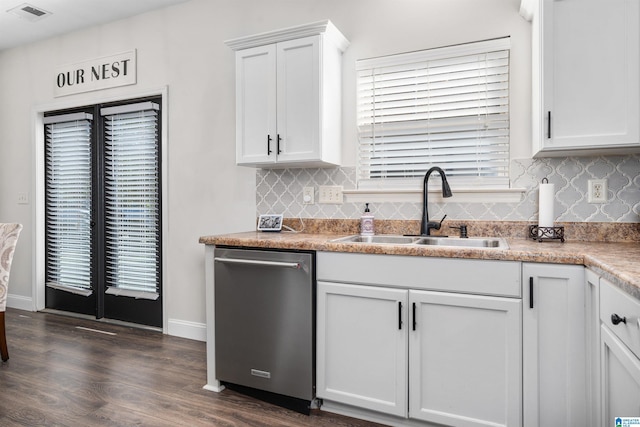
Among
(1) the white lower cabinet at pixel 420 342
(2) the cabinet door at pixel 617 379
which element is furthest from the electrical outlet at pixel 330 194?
(2) the cabinet door at pixel 617 379

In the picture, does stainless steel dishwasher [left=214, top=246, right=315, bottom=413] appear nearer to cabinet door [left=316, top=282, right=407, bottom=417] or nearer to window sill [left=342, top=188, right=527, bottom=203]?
cabinet door [left=316, top=282, right=407, bottom=417]

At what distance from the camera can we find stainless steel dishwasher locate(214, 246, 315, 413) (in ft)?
6.70

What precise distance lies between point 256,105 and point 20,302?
11.3 ft

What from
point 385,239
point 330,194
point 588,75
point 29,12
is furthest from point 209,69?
point 588,75

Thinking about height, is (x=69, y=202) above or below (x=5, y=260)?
above

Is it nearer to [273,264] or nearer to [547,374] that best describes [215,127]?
[273,264]

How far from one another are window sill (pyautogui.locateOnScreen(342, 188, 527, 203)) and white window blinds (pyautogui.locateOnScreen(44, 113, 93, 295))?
260cm

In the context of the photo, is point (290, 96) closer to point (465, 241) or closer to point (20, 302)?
point (465, 241)

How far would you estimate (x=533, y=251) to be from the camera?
1667 mm

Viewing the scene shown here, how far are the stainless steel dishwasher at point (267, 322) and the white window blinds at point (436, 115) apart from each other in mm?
897

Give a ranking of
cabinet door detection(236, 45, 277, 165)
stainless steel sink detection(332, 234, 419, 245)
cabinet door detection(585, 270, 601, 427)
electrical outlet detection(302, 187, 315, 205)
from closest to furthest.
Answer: cabinet door detection(585, 270, 601, 427), stainless steel sink detection(332, 234, 419, 245), cabinet door detection(236, 45, 277, 165), electrical outlet detection(302, 187, 315, 205)

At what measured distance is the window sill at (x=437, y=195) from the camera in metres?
2.29

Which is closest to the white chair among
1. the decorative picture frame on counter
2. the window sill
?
the decorative picture frame on counter

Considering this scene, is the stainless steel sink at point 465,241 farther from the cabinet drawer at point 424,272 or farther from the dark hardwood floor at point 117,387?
the dark hardwood floor at point 117,387
